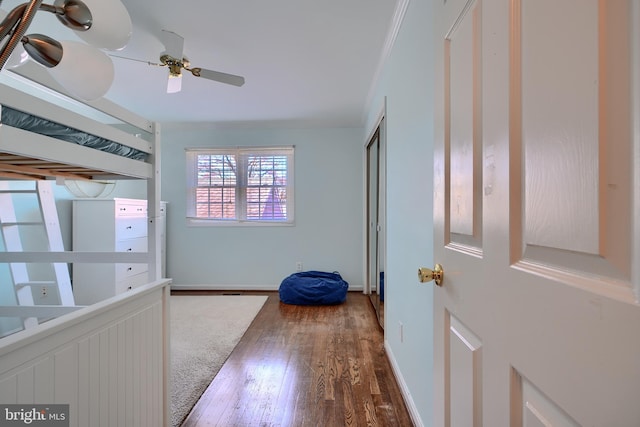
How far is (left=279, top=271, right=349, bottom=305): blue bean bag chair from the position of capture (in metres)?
3.46

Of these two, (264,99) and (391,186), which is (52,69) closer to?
(391,186)

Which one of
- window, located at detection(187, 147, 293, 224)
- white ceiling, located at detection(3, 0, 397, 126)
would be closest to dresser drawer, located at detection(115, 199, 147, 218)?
window, located at detection(187, 147, 293, 224)

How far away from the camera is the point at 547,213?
0.43m

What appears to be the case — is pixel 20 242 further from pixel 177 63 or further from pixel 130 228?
pixel 177 63

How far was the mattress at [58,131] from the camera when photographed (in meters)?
0.86

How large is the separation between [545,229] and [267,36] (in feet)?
7.18

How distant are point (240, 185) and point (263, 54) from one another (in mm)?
2215

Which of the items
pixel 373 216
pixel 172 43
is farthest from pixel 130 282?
pixel 373 216

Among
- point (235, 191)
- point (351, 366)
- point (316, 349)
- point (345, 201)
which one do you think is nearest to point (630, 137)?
point (351, 366)

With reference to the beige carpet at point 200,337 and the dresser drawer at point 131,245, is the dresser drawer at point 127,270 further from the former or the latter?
the beige carpet at point 200,337

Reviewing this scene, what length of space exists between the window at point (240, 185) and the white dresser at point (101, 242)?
1.05 metres

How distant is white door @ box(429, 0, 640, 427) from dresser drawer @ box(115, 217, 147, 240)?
345 cm

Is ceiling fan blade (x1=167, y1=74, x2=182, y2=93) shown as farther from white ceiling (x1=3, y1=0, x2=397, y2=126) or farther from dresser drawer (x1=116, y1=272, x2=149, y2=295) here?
dresser drawer (x1=116, y1=272, x2=149, y2=295)

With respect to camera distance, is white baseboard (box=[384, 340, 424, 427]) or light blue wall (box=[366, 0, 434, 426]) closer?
light blue wall (box=[366, 0, 434, 426])
